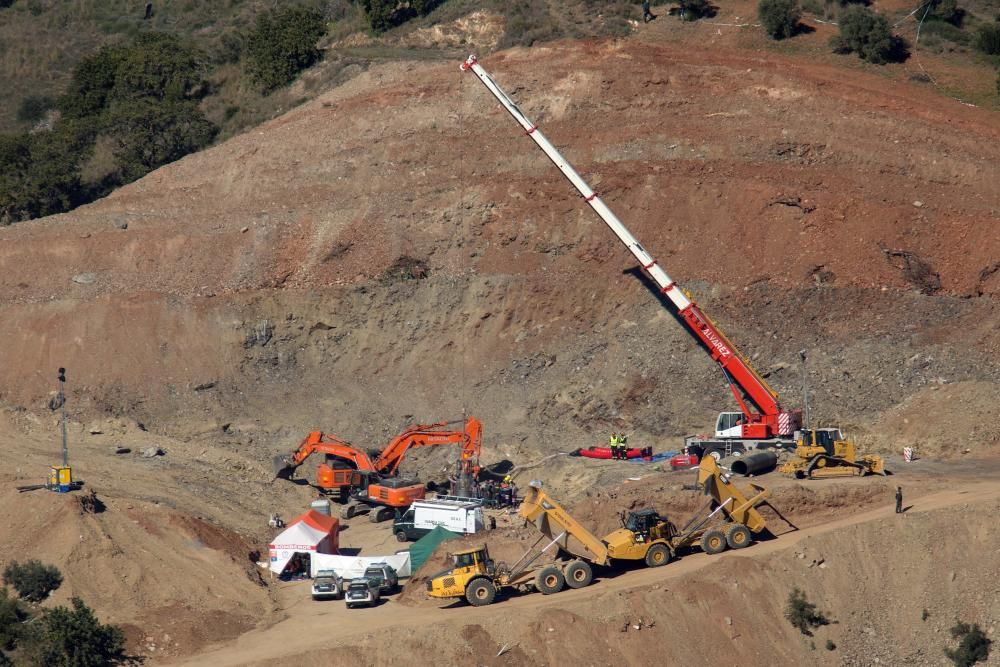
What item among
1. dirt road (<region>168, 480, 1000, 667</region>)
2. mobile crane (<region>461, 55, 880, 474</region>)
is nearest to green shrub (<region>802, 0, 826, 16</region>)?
mobile crane (<region>461, 55, 880, 474</region>)

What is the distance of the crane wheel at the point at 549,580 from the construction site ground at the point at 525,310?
1.12 feet

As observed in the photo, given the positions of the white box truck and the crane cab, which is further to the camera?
the crane cab

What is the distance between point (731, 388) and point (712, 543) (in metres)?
9.48

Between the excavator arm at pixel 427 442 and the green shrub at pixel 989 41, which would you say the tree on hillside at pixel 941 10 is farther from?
the excavator arm at pixel 427 442

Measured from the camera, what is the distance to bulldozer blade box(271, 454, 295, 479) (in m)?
44.4

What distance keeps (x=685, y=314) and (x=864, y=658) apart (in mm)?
14059

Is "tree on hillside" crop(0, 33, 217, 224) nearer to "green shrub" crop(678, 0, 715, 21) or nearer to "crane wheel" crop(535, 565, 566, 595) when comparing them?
"green shrub" crop(678, 0, 715, 21)

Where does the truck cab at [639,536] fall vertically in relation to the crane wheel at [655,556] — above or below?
above

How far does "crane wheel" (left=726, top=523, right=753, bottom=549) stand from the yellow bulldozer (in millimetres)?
4567

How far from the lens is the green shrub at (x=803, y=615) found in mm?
31188

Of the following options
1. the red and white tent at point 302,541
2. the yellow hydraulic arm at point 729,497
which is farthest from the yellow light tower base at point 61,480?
the yellow hydraulic arm at point 729,497

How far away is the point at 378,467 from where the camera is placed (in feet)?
143

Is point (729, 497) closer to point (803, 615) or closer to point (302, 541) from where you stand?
point (803, 615)

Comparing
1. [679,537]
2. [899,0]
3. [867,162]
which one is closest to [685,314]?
[679,537]
